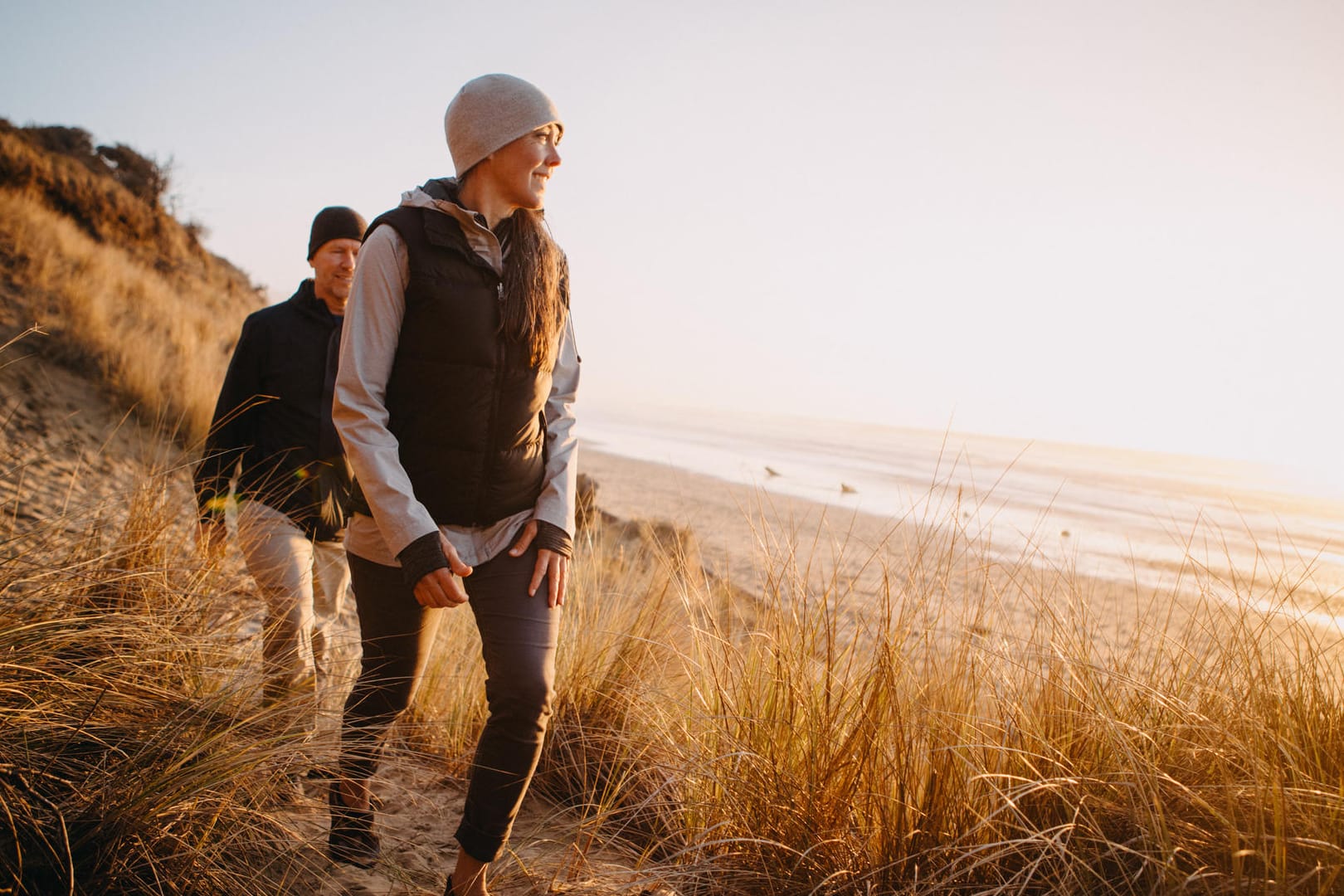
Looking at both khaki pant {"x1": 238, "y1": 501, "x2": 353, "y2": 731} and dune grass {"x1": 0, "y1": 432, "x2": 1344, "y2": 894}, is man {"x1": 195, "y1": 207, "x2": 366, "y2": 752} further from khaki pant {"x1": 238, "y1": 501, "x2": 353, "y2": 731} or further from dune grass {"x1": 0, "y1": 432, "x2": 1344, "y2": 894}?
dune grass {"x1": 0, "y1": 432, "x2": 1344, "y2": 894}

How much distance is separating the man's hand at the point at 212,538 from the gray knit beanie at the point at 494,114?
1625 millimetres

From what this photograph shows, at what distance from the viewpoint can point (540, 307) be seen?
207 cm

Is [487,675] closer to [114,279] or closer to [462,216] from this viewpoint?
[462,216]

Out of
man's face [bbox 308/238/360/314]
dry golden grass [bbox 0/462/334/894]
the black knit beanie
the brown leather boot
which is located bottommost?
the brown leather boot

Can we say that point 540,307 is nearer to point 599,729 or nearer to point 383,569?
point 383,569

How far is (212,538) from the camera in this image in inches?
116

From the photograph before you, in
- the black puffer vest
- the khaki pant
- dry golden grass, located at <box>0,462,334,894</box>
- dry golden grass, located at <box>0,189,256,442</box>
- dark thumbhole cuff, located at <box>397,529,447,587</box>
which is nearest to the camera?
dry golden grass, located at <box>0,462,334,894</box>

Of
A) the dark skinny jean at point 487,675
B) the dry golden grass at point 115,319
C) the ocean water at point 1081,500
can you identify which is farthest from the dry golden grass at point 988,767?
the dry golden grass at point 115,319

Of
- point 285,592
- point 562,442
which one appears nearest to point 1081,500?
point 562,442

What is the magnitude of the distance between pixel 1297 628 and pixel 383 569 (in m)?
2.54

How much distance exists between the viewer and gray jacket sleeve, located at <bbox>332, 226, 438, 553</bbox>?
189 centimetres

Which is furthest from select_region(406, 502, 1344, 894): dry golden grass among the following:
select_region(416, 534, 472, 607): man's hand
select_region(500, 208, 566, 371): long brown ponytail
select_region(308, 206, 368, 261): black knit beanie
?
select_region(308, 206, 368, 261): black knit beanie

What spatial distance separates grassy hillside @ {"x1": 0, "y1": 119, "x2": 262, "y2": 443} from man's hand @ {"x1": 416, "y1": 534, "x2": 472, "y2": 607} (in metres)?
2.48

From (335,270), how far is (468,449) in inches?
66.4
